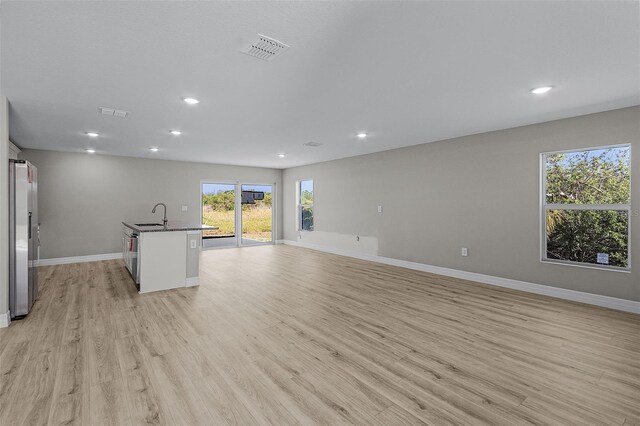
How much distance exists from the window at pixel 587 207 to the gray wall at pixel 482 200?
0.14m

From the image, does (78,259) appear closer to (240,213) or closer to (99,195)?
(99,195)

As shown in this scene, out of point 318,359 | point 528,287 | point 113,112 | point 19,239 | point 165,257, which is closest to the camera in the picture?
point 318,359

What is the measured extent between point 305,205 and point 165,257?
5032 millimetres

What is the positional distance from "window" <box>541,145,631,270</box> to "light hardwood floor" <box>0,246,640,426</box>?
764 millimetres

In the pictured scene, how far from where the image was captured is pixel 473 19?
2.00 meters

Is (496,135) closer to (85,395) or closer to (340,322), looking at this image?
(340,322)

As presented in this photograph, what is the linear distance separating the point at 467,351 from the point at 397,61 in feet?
8.47

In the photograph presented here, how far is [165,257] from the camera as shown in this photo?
15.1 ft

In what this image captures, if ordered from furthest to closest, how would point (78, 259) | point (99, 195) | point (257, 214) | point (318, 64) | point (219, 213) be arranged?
1. point (257, 214)
2. point (219, 213)
3. point (99, 195)
4. point (78, 259)
5. point (318, 64)

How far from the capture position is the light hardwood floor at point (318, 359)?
1880mm

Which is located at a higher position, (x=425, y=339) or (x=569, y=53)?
(x=569, y=53)

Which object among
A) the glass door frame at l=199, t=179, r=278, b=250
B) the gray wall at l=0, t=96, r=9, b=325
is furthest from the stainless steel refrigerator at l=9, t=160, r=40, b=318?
the glass door frame at l=199, t=179, r=278, b=250

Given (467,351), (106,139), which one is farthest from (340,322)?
(106,139)

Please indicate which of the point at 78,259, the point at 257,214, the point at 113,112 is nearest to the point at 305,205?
the point at 257,214
